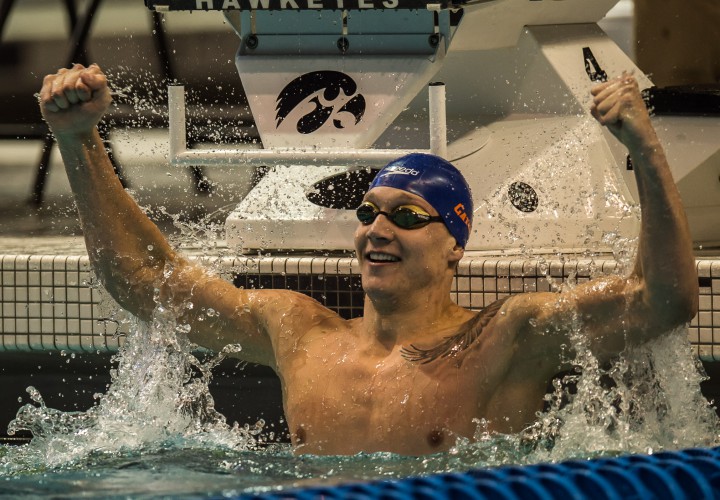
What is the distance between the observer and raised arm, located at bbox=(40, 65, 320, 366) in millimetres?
2711

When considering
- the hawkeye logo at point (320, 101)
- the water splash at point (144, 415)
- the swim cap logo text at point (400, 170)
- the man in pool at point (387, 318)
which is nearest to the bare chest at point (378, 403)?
the man in pool at point (387, 318)

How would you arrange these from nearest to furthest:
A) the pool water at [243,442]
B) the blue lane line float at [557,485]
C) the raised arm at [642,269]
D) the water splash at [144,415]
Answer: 1. the blue lane line float at [557,485]
2. the raised arm at [642,269]
3. the pool water at [243,442]
4. the water splash at [144,415]

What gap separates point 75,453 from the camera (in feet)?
9.05

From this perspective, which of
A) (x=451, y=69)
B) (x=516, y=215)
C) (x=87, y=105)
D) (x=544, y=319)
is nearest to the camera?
(x=544, y=319)

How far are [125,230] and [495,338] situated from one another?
0.89 m

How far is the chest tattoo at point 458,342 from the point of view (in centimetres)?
256

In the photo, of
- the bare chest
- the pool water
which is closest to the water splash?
the pool water

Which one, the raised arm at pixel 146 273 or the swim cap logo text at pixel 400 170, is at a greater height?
the swim cap logo text at pixel 400 170

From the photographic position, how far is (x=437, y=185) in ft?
8.76

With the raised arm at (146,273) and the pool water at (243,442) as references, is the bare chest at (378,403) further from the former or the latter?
the raised arm at (146,273)

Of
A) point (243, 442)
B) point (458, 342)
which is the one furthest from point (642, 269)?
point (243, 442)

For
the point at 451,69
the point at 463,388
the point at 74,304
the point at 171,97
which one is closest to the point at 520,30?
the point at 451,69

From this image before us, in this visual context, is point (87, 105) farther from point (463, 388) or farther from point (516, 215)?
point (516, 215)

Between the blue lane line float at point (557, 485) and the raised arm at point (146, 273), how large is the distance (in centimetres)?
87
